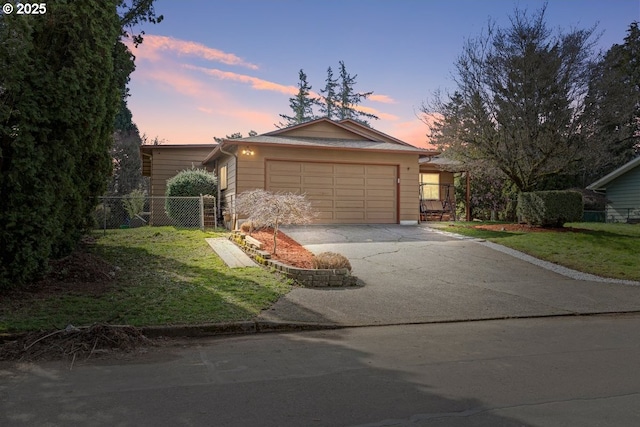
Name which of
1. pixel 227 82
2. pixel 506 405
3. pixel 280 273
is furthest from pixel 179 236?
pixel 506 405

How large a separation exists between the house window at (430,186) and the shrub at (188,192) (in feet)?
36.9

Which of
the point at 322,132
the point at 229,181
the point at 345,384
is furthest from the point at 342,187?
the point at 345,384

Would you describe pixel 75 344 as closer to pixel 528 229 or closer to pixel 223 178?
pixel 223 178

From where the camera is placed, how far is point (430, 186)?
79.7 ft

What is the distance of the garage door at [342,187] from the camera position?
16.9 m

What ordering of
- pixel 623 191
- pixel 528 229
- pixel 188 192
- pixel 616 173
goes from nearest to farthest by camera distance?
pixel 528 229 → pixel 188 192 → pixel 616 173 → pixel 623 191

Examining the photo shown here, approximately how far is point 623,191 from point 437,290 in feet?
75.0

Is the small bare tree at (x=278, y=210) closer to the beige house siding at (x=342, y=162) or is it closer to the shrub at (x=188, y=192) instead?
the beige house siding at (x=342, y=162)

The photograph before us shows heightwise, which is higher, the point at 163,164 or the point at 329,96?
the point at 329,96

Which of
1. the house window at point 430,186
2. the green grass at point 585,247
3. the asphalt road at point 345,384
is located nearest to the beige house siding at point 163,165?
the house window at point 430,186

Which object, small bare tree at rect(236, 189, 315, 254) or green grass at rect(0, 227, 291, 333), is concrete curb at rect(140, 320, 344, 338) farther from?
small bare tree at rect(236, 189, 315, 254)

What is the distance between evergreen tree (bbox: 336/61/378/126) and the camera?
52.3 meters

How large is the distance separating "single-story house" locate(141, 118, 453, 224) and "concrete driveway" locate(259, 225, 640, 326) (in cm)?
312

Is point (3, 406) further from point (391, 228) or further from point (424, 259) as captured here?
point (391, 228)
